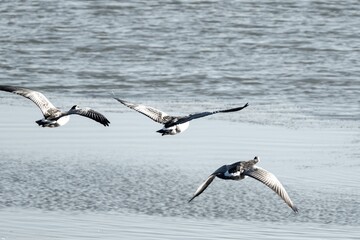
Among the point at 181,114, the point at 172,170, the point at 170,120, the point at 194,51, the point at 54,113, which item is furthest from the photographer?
the point at 194,51

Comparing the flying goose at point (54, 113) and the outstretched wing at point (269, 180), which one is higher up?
the flying goose at point (54, 113)

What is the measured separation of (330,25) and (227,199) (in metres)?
14.8

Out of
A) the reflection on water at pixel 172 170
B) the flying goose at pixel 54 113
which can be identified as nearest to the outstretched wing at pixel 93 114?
the flying goose at pixel 54 113

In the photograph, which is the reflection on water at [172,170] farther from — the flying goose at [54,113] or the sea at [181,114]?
the flying goose at [54,113]

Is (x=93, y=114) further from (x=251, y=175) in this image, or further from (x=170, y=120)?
(x=251, y=175)

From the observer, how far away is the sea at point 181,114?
14.1m

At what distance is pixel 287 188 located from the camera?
49.7ft

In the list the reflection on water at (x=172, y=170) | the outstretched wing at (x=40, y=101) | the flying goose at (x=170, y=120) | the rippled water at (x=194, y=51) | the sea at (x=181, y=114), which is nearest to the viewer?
the flying goose at (x=170, y=120)

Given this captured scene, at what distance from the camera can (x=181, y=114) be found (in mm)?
19156

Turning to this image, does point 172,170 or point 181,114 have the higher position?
point 181,114

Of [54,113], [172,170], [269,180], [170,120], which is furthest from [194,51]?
[269,180]

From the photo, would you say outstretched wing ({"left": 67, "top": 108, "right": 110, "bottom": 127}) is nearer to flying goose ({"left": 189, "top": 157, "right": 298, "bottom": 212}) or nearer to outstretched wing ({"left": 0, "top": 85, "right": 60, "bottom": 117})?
outstretched wing ({"left": 0, "top": 85, "right": 60, "bottom": 117})

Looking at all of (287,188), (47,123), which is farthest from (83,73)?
(47,123)

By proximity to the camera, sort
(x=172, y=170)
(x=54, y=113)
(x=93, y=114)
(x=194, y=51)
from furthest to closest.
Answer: (x=194, y=51) < (x=172, y=170) < (x=54, y=113) < (x=93, y=114)
